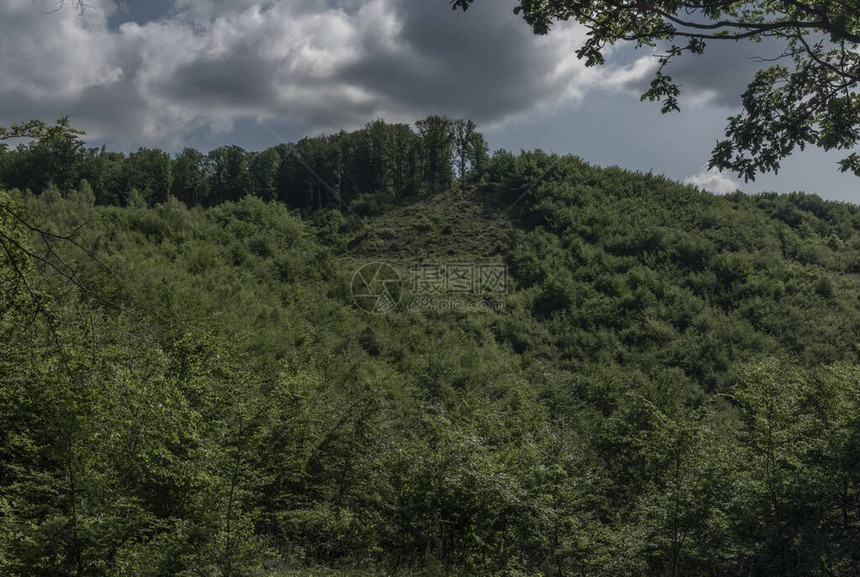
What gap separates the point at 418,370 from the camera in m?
22.7

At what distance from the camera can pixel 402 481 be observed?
8.55 metres

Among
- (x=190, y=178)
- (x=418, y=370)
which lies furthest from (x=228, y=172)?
(x=418, y=370)

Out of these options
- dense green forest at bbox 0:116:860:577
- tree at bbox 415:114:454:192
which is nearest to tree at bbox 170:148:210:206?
dense green forest at bbox 0:116:860:577

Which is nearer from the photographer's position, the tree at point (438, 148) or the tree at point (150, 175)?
the tree at point (150, 175)

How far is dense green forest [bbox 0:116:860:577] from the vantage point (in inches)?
272

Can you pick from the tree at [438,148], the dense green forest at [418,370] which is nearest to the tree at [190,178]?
the dense green forest at [418,370]

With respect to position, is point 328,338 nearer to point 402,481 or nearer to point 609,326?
point 402,481

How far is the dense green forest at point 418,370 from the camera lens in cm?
692

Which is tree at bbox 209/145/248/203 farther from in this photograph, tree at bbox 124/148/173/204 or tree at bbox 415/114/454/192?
tree at bbox 415/114/454/192

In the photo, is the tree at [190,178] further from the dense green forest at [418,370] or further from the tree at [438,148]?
the tree at [438,148]

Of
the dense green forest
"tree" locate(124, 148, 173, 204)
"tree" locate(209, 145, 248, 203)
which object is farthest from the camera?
"tree" locate(209, 145, 248, 203)

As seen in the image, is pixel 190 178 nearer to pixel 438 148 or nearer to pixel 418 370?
pixel 438 148

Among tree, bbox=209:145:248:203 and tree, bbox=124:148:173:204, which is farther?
tree, bbox=209:145:248:203

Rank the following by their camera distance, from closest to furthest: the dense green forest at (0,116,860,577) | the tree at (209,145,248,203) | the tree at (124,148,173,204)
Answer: the dense green forest at (0,116,860,577) < the tree at (124,148,173,204) < the tree at (209,145,248,203)
